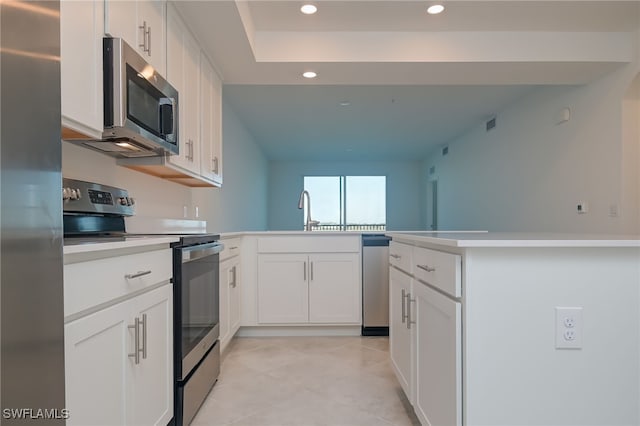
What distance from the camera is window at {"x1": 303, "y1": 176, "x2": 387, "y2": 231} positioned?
10031 mm

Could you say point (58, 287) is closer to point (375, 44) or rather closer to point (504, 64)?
point (375, 44)

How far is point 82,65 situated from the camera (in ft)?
4.53

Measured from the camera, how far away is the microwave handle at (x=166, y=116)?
1979 millimetres

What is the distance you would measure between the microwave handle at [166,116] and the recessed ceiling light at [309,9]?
3.87 feet

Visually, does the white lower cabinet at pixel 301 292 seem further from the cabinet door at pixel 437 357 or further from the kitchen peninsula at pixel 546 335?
the kitchen peninsula at pixel 546 335

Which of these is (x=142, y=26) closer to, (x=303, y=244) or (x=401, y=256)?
(x=401, y=256)


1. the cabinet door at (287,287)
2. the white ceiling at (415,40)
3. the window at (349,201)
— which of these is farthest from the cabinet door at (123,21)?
the window at (349,201)

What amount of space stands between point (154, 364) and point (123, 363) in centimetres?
25

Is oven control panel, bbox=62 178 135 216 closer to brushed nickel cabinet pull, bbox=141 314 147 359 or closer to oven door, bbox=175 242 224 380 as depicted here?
oven door, bbox=175 242 224 380

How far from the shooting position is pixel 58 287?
76 cm

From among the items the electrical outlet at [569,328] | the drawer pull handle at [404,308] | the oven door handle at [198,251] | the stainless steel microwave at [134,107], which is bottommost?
the drawer pull handle at [404,308]

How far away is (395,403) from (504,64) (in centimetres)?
254

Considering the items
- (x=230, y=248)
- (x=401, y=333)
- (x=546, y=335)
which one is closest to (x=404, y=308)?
(x=401, y=333)

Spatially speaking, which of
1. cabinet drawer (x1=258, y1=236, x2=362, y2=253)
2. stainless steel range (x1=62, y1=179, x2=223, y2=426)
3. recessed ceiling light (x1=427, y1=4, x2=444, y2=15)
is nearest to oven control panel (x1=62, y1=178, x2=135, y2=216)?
stainless steel range (x1=62, y1=179, x2=223, y2=426)
